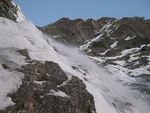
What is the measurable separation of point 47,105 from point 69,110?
3.90ft

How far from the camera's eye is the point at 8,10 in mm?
29047

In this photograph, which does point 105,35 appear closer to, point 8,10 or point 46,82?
point 8,10

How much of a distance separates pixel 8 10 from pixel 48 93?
604 inches

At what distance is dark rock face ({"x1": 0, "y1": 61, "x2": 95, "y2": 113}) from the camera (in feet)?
48.8

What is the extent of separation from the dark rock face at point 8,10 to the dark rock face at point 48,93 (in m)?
10.9

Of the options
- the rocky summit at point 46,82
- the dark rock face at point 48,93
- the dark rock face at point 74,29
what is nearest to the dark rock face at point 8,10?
the rocky summit at point 46,82

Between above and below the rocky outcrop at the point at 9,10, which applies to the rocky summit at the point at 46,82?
below

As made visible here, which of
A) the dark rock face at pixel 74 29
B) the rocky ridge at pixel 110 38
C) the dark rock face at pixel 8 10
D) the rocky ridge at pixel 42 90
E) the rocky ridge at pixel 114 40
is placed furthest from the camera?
the dark rock face at pixel 74 29

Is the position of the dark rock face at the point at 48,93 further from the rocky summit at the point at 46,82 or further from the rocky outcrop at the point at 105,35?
the rocky outcrop at the point at 105,35

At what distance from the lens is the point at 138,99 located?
88.5ft

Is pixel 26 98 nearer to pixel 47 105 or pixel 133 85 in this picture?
pixel 47 105

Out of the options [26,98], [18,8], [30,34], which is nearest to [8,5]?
[18,8]

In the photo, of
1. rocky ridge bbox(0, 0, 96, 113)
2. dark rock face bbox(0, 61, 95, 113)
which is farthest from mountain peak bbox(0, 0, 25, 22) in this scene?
dark rock face bbox(0, 61, 95, 113)

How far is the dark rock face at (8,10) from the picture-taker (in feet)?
92.3
